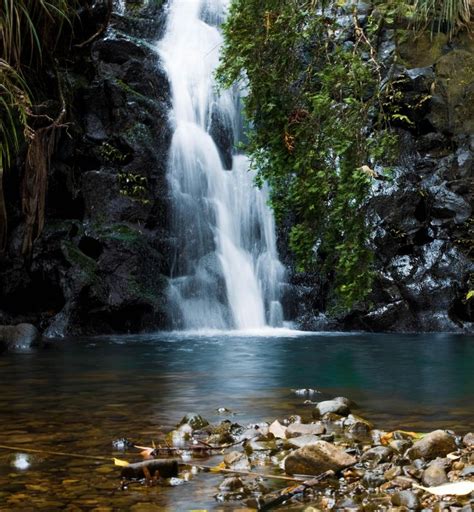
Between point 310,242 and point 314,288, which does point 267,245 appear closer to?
point 314,288

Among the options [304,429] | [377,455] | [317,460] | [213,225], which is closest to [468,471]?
[377,455]

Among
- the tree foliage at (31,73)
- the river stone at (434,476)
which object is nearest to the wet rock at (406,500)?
the river stone at (434,476)

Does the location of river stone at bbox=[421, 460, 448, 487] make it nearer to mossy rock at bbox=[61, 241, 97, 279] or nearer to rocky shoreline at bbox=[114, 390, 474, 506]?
rocky shoreline at bbox=[114, 390, 474, 506]

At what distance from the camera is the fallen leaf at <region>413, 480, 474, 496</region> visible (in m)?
3.12

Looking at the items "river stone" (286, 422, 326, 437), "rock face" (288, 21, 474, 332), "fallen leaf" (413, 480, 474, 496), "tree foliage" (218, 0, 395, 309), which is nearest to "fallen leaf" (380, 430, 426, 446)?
"river stone" (286, 422, 326, 437)

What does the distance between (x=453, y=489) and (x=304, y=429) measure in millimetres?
1412

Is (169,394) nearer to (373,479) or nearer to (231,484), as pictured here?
(231,484)

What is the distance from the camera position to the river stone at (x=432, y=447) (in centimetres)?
379

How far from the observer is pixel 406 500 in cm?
314

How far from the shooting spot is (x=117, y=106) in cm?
1623

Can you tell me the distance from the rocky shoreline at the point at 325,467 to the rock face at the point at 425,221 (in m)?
10.2

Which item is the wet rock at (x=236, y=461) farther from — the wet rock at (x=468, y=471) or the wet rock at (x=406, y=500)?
the wet rock at (x=468, y=471)

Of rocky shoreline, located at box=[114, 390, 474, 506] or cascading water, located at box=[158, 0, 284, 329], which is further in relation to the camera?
cascading water, located at box=[158, 0, 284, 329]

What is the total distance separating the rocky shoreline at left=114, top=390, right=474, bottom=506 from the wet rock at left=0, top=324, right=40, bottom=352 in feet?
23.6
